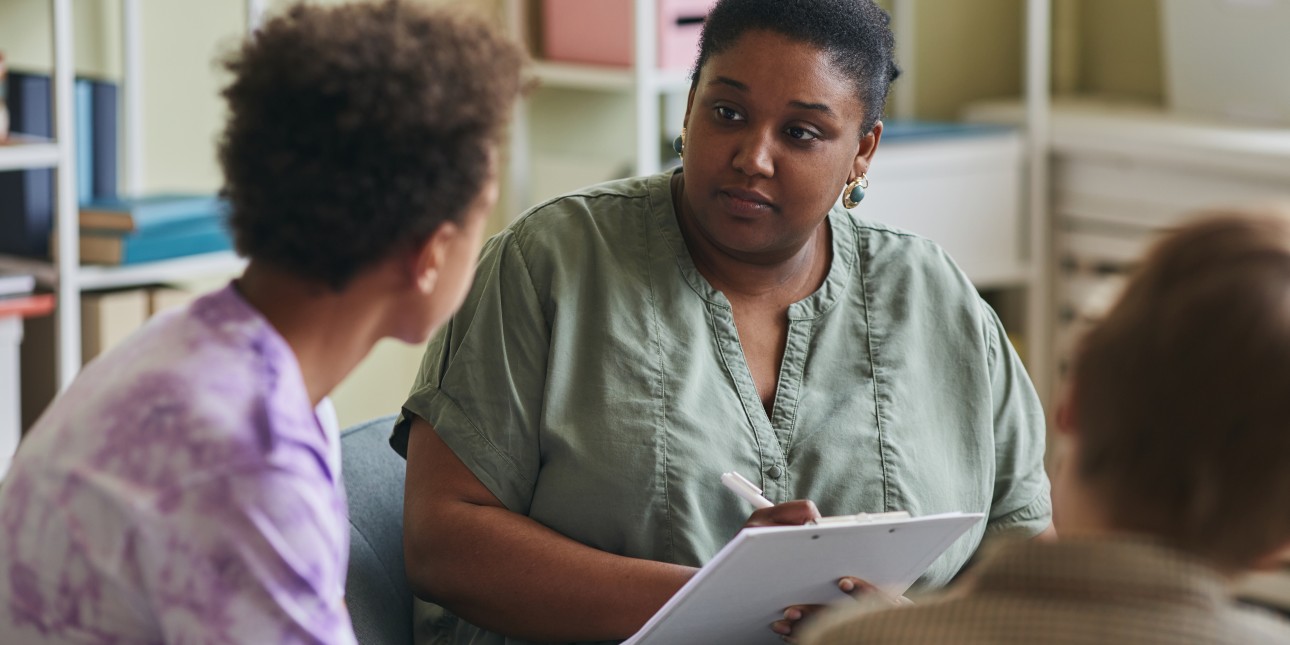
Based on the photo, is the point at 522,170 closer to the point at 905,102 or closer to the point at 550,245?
the point at 905,102

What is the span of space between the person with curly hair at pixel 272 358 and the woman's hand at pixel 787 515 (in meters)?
0.41

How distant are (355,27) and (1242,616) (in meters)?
0.64

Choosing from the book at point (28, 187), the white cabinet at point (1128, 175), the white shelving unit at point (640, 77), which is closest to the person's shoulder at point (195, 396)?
the book at point (28, 187)

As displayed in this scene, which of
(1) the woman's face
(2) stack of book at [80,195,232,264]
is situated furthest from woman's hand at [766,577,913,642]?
(2) stack of book at [80,195,232,264]

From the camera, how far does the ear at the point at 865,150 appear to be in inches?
64.7

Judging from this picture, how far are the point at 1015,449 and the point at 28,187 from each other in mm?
1601

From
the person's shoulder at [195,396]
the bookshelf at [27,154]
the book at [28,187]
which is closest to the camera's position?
the person's shoulder at [195,396]

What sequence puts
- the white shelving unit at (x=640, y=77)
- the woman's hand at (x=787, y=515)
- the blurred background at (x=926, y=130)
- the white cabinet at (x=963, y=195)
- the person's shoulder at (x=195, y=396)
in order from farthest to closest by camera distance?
the white cabinet at (x=963, y=195) → the white shelving unit at (x=640, y=77) → the blurred background at (x=926, y=130) → the woman's hand at (x=787, y=515) → the person's shoulder at (x=195, y=396)

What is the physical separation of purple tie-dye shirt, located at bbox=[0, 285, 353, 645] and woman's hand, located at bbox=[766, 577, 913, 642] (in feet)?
1.79

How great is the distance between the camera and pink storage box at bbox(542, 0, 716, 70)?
2.74 meters

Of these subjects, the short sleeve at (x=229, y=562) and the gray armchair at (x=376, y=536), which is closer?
the short sleeve at (x=229, y=562)

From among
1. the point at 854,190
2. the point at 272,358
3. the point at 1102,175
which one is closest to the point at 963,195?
the point at 1102,175

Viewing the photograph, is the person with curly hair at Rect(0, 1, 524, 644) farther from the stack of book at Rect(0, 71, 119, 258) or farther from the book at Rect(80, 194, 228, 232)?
the stack of book at Rect(0, 71, 119, 258)

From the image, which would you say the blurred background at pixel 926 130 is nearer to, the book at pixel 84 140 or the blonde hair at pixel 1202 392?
the book at pixel 84 140
